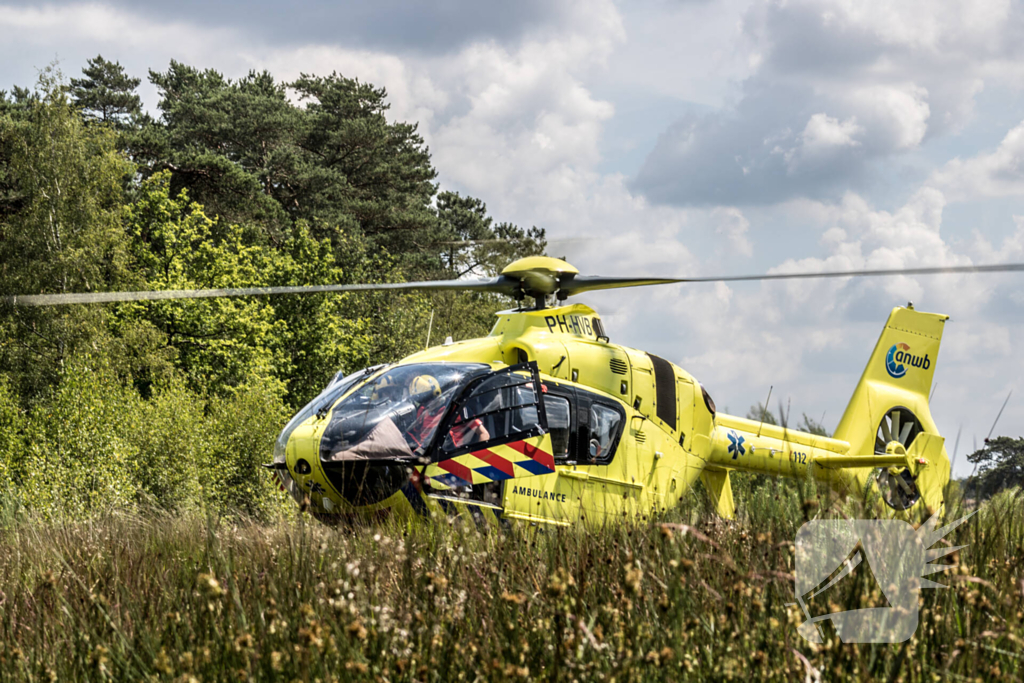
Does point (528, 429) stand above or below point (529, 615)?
above

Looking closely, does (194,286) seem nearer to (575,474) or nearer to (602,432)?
(602,432)

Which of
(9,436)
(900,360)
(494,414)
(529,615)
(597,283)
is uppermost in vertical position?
(597,283)

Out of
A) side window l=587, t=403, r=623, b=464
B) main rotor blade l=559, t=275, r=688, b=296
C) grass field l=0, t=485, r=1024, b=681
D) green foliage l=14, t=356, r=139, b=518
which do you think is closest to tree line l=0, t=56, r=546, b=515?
green foliage l=14, t=356, r=139, b=518

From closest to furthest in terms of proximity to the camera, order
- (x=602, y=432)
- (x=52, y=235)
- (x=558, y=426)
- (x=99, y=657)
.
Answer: (x=99, y=657) → (x=558, y=426) → (x=602, y=432) → (x=52, y=235)

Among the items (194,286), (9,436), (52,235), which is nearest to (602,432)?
(9,436)

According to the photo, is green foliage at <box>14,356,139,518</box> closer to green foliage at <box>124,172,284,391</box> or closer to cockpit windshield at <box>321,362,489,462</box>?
green foliage at <box>124,172,284,391</box>

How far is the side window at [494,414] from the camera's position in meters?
7.79

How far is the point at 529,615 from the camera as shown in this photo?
3.82m

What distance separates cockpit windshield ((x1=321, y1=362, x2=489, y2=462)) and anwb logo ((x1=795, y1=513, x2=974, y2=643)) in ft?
14.5

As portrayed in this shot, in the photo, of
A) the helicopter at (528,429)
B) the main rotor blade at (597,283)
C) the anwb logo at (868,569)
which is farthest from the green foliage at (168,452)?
the anwb logo at (868,569)

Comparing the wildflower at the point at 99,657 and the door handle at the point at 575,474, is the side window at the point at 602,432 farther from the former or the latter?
the wildflower at the point at 99,657

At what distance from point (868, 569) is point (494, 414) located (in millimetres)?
4945

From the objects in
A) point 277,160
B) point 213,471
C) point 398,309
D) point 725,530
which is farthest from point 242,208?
point 725,530

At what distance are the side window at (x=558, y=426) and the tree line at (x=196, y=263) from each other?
723 cm
